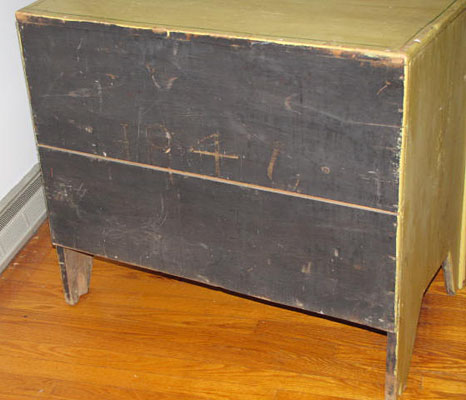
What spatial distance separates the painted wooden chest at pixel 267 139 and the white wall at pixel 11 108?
15.7 inches

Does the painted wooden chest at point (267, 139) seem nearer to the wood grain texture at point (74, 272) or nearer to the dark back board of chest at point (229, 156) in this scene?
the dark back board of chest at point (229, 156)

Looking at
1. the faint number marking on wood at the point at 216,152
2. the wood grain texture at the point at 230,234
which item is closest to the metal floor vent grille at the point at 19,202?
the wood grain texture at the point at 230,234

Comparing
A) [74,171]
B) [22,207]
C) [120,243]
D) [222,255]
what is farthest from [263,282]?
[22,207]

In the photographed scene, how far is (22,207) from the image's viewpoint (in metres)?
2.02

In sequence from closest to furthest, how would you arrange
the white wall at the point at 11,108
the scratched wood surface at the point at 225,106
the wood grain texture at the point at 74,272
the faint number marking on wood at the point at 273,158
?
the scratched wood surface at the point at 225,106 → the faint number marking on wood at the point at 273,158 → the wood grain texture at the point at 74,272 → the white wall at the point at 11,108

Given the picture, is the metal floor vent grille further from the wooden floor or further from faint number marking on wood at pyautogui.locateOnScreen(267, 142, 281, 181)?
faint number marking on wood at pyautogui.locateOnScreen(267, 142, 281, 181)

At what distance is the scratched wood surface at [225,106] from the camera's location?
48.2 inches

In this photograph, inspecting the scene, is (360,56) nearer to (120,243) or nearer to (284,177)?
(284,177)

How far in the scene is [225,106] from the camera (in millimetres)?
1337

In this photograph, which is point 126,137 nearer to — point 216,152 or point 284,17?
point 216,152

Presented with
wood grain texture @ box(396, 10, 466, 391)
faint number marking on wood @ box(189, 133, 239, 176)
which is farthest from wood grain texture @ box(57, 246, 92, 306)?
wood grain texture @ box(396, 10, 466, 391)

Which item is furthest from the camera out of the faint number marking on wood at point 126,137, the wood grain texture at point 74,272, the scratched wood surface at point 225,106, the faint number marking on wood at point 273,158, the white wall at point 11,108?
the white wall at point 11,108

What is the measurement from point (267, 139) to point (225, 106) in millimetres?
91

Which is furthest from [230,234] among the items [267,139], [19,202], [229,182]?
[19,202]
